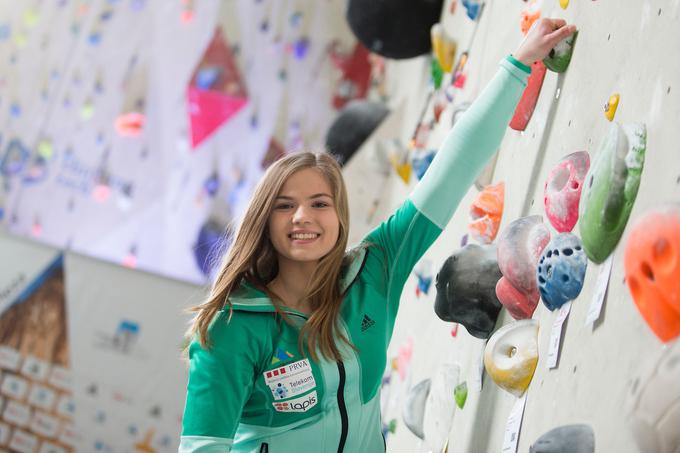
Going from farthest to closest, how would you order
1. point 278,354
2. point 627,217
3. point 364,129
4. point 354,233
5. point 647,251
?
1. point 364,129
2. point 354,233
3. point 278,354
4. point 627,217
5. point 647,251

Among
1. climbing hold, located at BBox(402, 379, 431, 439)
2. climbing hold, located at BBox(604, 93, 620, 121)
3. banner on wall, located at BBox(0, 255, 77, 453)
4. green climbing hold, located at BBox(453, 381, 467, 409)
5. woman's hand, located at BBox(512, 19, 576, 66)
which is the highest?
woman's hand, located at BBox(512, 19, 576, 66)

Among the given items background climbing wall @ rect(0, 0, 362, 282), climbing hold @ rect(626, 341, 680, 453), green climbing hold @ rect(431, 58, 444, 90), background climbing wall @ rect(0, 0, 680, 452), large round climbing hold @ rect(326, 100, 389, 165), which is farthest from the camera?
background climbing wall @ rect(0, 0, 362, 282)

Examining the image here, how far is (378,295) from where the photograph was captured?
1339 mm

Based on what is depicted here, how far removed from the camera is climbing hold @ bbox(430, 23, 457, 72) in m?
2.43

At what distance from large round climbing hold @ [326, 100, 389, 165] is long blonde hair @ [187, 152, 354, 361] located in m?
2.05

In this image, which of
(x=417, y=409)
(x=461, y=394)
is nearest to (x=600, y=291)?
(x=461, y=394)

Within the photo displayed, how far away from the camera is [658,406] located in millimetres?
741

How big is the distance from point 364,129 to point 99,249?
207cm

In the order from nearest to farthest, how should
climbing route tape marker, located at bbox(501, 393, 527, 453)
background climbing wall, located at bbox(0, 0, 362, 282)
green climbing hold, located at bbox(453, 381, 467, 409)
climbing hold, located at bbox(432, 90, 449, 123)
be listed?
climbing route tape marker, located at bbox(501, 393, 527, 453) < green climbing hold, located at bbox(453, 381, 467, 409) < climbing hold, located at bbox(432, 90, 449, 123) < background climbing wall, located at bbox(0, 0, 362, 282)

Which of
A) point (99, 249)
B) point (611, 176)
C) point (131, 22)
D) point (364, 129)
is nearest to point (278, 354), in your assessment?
point (611, 176)

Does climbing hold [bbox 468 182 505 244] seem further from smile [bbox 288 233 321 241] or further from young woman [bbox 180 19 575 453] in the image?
smile [bbox 288 233 321 241]

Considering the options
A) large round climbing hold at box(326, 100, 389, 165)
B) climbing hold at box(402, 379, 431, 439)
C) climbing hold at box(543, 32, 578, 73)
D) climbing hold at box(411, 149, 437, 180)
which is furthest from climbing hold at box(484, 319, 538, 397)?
large round climbing hold at box(326, 100, 389, 165)

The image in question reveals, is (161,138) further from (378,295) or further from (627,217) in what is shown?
(627,217)

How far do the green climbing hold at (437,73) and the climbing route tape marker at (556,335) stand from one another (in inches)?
62.6
